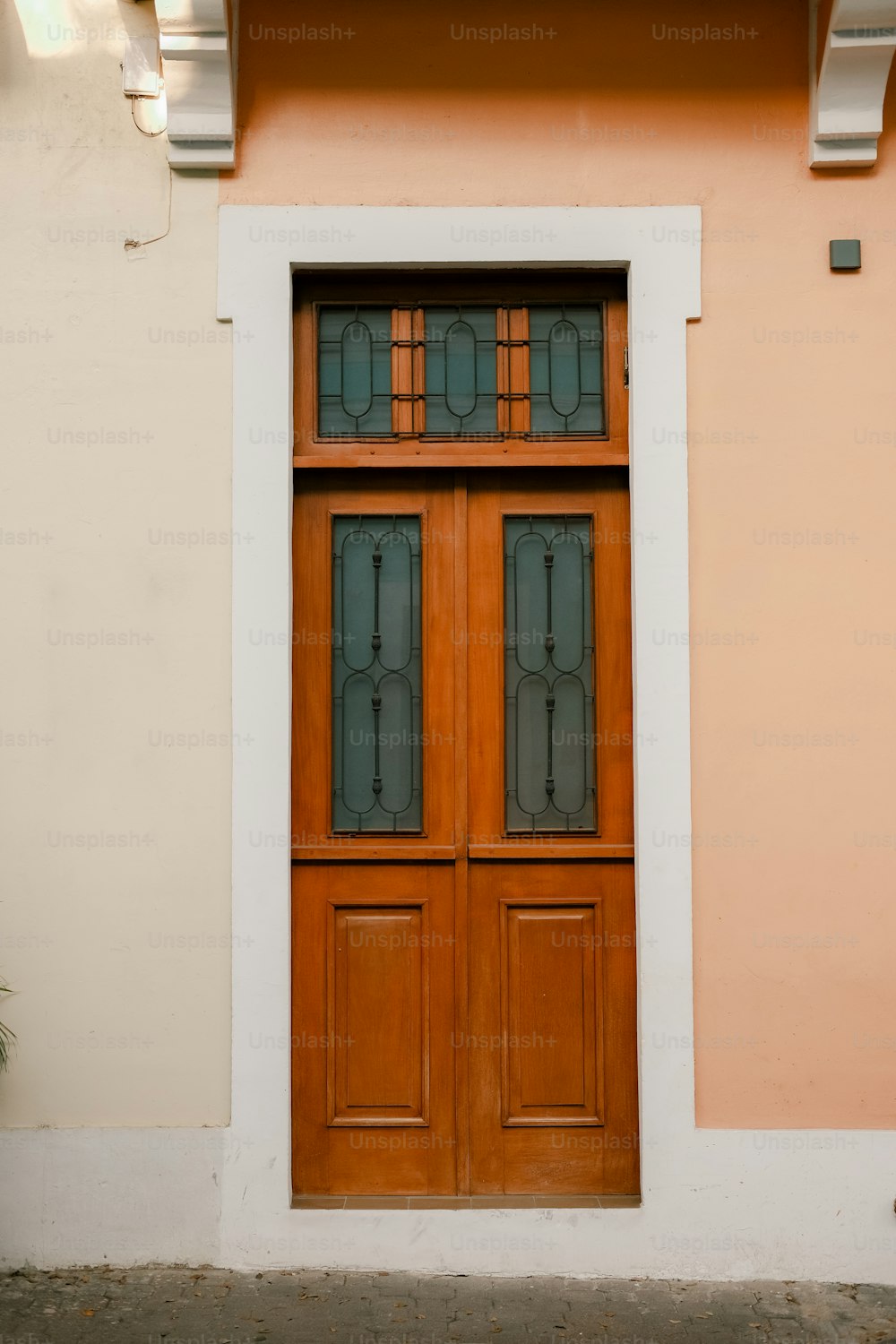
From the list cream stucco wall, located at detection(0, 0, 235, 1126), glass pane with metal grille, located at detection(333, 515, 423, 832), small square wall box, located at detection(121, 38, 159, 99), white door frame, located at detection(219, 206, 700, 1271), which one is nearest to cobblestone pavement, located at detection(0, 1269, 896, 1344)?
white door frame, located at detection(219, 206, 700, 1271)

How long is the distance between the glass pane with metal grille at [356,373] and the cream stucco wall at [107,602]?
0.41 m

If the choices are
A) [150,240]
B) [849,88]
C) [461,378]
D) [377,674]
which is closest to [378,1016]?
[377,674]

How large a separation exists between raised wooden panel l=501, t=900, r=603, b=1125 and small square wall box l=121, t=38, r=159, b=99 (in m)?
3.51

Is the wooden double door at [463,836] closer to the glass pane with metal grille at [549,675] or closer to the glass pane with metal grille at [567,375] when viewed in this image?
the glass pane with metal grille at [549,675]

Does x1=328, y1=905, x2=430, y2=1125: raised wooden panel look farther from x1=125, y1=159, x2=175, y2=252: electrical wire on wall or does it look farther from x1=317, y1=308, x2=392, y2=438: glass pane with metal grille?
x1=125, y1=159, x2=175, y2=252: electrical wire on wall

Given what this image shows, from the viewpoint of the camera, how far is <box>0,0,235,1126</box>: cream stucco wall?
14.4 ft

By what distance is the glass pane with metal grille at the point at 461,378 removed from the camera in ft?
15.3

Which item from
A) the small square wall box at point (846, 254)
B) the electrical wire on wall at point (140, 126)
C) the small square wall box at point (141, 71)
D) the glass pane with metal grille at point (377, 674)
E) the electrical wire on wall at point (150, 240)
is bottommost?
the glass pane with metal grille at point (377, 674)

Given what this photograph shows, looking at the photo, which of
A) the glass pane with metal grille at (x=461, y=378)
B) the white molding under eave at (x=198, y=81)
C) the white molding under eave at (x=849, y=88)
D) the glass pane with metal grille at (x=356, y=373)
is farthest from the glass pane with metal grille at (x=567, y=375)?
the white molding under eave at (x=198, y=81)

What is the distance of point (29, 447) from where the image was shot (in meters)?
4.50

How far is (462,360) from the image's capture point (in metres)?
4.67

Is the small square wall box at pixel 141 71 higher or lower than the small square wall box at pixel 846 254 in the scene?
higher

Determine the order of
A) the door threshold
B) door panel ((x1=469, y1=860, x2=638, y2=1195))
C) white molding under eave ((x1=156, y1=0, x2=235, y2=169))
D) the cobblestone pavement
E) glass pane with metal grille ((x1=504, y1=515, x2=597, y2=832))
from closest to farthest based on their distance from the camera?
the cobblestone pavement, white molding under eave ((x1=156, y1=0, x2=235, y2=169)), the door threshold, door panel ((x1=469, y1=860, x2=638, y2=1195)), glass pane with metal grille ((x1=504, y1=515, x2=597, y2=832))

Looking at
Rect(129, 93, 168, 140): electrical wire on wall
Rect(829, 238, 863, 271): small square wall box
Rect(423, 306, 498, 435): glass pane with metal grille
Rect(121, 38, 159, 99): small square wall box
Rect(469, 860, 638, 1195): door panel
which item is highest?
Rect(121, 38, 159, 99): small square wall box
